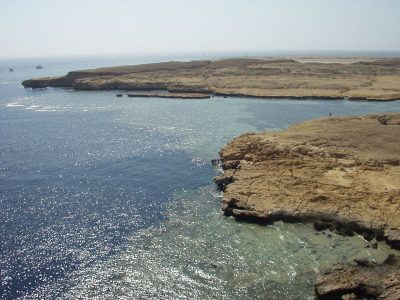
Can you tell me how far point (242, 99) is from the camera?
11088cm

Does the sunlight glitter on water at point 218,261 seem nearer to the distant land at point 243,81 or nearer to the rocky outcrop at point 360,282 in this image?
the rocky outcrop at point 360,282

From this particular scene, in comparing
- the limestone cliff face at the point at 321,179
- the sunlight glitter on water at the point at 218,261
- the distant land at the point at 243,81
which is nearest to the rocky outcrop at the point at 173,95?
the distant land at the point at 243,81

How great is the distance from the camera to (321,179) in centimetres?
4088

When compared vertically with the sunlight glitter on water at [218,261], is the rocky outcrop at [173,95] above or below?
above

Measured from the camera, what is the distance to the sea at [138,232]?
28.5 meters

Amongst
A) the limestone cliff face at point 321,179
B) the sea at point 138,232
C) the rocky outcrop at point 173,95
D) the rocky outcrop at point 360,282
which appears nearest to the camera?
the rocky outcrop at point 360,282

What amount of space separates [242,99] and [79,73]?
71.1 meters

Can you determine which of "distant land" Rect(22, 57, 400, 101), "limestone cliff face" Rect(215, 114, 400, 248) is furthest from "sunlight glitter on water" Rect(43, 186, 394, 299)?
"distant land" Rect(22, 57, 400, 101)

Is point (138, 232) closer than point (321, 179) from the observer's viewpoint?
Yes

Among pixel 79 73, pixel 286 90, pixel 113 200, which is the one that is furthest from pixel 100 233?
pixel 79 73

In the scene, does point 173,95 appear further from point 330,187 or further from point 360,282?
point 360,282

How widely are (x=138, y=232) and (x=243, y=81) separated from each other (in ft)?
343

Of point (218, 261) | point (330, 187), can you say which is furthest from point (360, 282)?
point (330, 187)

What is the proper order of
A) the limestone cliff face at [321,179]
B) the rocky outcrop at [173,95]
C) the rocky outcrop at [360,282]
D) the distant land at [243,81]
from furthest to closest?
the rocky outcrop at [173,95]
the distant land at [243,81]
the limestone cliff face at [321,179]
the rocky outcrop at [360,282]
